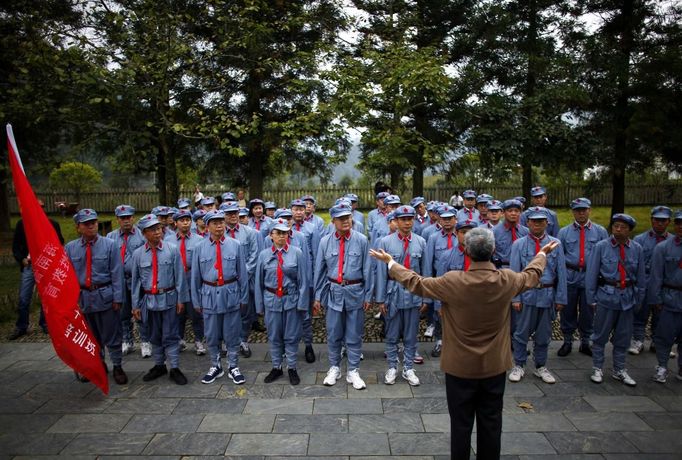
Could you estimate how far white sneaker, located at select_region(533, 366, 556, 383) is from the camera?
20.2 feet

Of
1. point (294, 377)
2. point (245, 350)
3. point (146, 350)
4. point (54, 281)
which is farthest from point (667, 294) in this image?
point (54, 281)

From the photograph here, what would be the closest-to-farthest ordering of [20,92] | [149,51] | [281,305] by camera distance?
1. [281,305]
2. [20,92]
3. [149,51]

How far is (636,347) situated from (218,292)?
6493 millimetres

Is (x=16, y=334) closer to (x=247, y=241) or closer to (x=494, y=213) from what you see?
(x=247, y=241)

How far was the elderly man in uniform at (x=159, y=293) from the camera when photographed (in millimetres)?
6242

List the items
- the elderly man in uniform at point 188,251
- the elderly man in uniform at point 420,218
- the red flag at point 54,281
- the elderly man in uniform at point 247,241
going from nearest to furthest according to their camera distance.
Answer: the red flag at point 54,281
the elderly man in uniform at point 188,251
the elderly man in uniform at point 247,241
the elderly man in uniform at point 420,218

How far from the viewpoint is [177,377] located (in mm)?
6219

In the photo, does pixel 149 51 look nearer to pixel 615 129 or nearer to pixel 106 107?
pixel 106 107

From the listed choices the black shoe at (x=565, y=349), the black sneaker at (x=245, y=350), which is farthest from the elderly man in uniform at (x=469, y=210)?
the black sneaker at (x=245, y=350)

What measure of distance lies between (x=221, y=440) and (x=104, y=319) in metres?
2.79

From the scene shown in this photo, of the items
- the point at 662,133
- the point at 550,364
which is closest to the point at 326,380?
the point at 550,364

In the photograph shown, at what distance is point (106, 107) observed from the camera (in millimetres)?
9422

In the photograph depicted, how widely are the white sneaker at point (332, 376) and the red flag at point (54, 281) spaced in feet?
9.45

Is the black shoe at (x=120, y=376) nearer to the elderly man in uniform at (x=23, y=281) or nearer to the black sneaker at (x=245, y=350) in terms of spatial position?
the black sneaker at (x=245, y=350)
